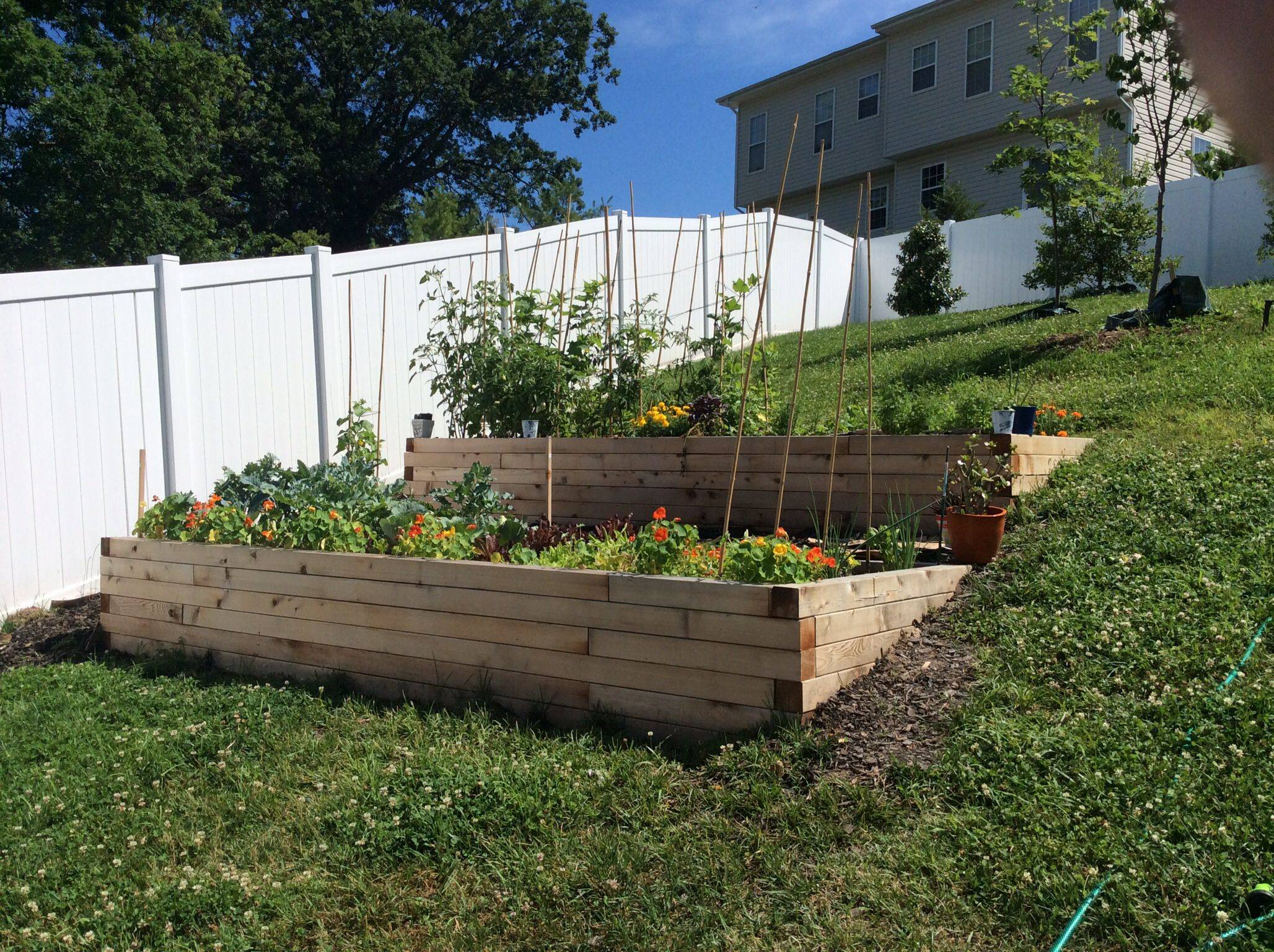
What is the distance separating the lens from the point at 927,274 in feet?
51.3

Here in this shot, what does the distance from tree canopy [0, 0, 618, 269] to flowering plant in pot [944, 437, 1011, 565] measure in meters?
17.5

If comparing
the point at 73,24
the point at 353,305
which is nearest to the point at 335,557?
the point at 353,305

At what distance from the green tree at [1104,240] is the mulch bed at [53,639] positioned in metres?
11.5

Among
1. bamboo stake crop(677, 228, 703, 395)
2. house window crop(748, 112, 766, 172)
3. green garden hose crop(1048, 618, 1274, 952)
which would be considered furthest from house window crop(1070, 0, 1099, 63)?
green garden hose crop(1048, 618, 1274, 952)

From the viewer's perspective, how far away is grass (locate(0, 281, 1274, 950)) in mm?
2441

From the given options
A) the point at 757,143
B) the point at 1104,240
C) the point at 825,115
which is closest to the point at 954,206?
the point at 1104,240

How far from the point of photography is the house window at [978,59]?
1831 centimetres

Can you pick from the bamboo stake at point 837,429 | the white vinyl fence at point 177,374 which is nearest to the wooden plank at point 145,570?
the white vinyl fence at point 177,374

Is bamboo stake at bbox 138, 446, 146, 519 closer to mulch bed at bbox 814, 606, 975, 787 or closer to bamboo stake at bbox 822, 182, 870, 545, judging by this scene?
bamboo stake at bbox 822, 182, 870, 545

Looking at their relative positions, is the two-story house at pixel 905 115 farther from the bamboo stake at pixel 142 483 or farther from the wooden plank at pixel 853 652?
the wooden plank at pixel 853 652

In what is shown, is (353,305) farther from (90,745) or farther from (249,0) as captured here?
(249,0)

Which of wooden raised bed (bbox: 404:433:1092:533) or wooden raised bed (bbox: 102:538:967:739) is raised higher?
wooden raised bed (bbox: 404:433:1092:533)

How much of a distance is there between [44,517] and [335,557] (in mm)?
2674

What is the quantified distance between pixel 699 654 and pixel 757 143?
2238 cm
